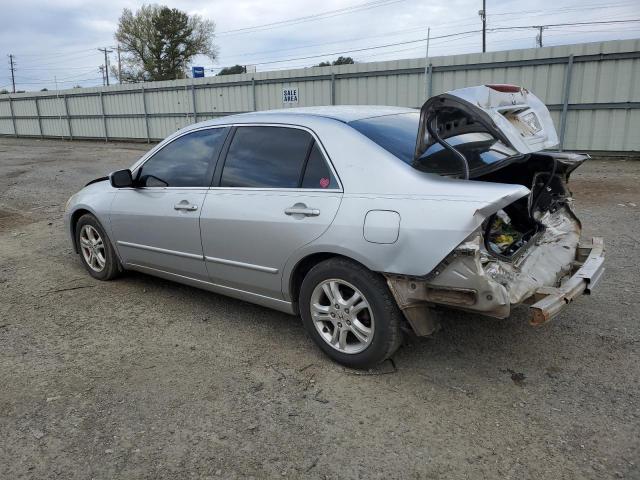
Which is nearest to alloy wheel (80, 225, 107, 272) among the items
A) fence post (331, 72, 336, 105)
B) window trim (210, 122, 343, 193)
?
window trim (210, 122, 343, 193)

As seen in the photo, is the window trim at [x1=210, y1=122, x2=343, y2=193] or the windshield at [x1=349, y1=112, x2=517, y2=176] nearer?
the windshield at [x1=349, y1=112, x2=517, y2=176]

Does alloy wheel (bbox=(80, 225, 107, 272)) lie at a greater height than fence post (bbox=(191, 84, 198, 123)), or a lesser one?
lesser

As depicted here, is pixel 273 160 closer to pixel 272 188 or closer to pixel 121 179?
pixel 272 188

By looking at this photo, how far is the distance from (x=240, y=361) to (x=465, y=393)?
1.48 metres

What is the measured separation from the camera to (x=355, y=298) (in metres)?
3.17

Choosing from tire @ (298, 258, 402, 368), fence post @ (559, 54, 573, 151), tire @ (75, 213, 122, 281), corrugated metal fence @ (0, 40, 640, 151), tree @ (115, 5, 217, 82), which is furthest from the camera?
tree @ (115, 5, 217, 82)

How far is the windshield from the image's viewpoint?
10.1 ft

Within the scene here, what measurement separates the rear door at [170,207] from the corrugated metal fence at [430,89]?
38.6 feet

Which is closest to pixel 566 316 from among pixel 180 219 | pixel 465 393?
pixel 465 393

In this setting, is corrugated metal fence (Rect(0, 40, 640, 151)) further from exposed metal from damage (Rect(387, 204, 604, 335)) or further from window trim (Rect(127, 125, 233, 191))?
window trim (Rect(127, 125, 233, 191))

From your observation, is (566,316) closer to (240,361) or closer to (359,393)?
(359,393)

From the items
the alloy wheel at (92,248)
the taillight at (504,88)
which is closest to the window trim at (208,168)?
the alloy wheel at (92,248)

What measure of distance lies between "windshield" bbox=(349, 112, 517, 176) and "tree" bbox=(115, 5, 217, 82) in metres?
49.1

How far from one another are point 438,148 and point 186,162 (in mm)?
2111
